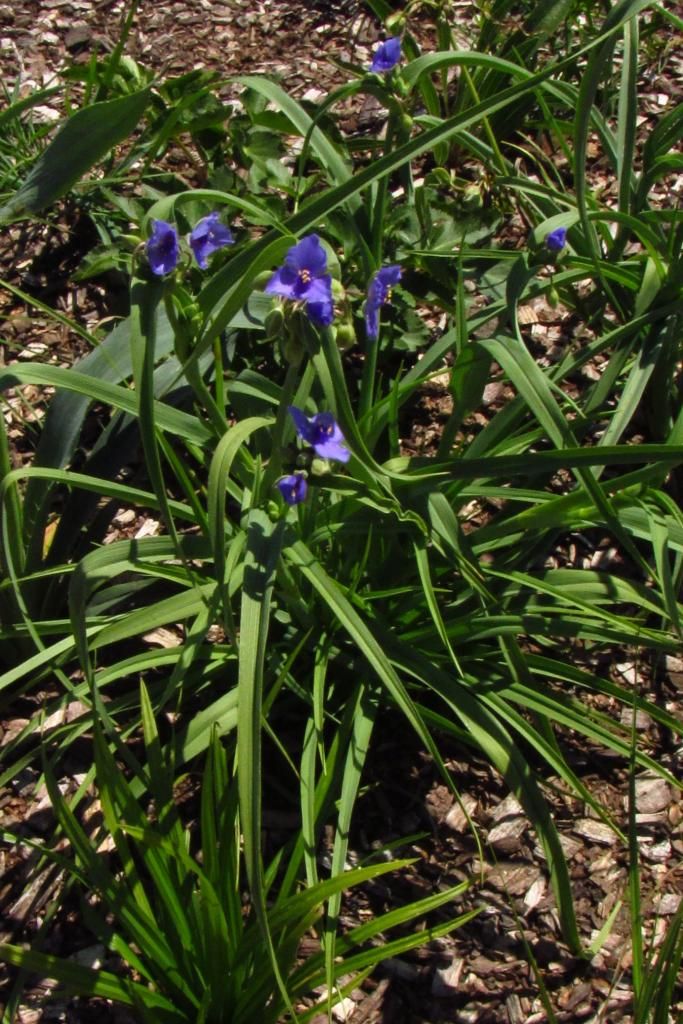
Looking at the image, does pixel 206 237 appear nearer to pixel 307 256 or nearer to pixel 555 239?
pixel 307 256

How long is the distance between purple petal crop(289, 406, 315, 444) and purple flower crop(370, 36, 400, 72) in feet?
2.64

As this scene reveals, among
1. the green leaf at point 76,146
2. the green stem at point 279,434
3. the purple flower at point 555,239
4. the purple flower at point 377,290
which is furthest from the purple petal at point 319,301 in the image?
the purple flower at point 555,239

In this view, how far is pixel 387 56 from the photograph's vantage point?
1.78 m

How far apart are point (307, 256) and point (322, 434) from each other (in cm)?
25

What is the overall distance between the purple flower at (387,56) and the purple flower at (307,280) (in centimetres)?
71

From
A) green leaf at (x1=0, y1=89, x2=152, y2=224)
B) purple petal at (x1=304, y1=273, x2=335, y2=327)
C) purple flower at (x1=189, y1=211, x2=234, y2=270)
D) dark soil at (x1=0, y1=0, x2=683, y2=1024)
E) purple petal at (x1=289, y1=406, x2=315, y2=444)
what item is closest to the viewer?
purple petal at (x1=304, y1=273, x2=335, y2=327)

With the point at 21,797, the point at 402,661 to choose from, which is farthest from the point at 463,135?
the point at 21,797

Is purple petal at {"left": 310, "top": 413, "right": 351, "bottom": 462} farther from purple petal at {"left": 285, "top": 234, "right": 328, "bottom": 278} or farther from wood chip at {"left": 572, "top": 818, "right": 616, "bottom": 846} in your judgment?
wood chip at {"left": 572, "top": 818, "right": 616, "bottom": 846}

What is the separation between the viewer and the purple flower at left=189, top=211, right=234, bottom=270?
4.88 feet

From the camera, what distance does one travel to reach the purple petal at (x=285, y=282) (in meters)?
1.25

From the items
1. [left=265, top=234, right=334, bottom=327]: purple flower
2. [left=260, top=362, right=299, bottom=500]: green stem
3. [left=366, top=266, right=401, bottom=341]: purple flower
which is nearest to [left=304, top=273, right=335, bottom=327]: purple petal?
[left=265, top=234, right=334, bottom=327]: purple flower

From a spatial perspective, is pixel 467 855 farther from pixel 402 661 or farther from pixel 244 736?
pixel 244 736

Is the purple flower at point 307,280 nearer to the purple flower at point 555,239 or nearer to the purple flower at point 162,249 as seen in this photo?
the purple flower at point 162,249

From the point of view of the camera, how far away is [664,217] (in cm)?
213
